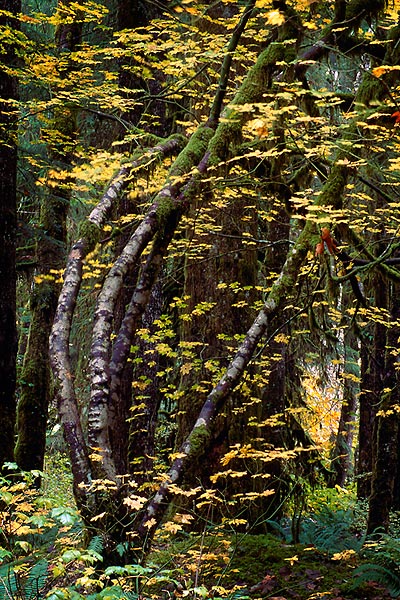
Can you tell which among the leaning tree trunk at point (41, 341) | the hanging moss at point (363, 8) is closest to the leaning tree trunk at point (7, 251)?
the leaning tree trunk at point (41, 341)

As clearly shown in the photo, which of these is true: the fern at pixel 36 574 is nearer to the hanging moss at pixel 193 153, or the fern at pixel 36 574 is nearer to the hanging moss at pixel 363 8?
the hanging moss at pixel 193 153

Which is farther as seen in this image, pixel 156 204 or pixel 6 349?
pixel 6 349

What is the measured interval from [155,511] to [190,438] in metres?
0.59

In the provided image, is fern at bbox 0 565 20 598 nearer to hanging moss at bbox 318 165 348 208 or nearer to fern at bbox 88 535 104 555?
fern at bbox 88 535 104 555

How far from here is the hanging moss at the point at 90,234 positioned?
5098 millimetres

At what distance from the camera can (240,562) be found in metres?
6.39

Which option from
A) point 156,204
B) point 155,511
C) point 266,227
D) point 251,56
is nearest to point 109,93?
point 251,56

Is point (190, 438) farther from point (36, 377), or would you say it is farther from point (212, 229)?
point (36, 377)

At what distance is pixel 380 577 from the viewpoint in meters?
5.96

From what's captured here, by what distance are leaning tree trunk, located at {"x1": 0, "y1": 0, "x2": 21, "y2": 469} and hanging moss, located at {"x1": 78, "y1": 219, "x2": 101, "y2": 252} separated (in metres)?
2.37

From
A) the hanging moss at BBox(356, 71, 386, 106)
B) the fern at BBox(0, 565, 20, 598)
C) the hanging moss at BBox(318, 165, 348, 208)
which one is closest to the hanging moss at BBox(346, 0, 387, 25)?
the hanging moss at BBox(356, 71, 386, 106)

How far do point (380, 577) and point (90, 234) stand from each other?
425 cm

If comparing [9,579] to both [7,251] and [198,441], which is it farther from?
[7,251]

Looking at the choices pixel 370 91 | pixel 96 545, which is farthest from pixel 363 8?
pixel 96 545
